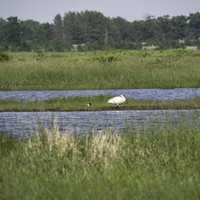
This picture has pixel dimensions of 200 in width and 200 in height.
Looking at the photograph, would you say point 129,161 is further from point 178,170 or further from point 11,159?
point 11,159

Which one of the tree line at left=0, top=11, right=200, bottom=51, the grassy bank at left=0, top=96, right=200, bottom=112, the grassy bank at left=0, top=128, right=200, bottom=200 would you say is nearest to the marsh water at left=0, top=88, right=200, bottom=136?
the grassy bank at left=0, top=128, right=200, bottom=200

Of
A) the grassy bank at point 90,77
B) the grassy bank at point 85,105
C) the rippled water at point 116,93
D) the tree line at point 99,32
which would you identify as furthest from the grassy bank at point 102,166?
the tree line at point 99,32

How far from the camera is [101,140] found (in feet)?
31.9

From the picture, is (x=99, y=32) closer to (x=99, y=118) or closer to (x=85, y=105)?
(x=85, y=105)

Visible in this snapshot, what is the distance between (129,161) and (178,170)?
994 millimetres

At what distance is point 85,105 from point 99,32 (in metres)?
88.3

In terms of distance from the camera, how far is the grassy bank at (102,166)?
23.6 feet

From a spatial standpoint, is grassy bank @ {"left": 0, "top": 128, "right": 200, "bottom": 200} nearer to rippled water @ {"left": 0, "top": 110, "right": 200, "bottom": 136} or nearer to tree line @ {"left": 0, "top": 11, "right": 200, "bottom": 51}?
rippled water @ {"left": 0, "top": 110, "right": 200, "bottom": 136}

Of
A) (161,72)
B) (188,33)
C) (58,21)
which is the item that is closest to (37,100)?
(161,72)

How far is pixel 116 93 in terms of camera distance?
28.5 meters

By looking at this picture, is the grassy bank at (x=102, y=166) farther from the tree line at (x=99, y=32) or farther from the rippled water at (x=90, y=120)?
the tree line at (x=99, y=32)

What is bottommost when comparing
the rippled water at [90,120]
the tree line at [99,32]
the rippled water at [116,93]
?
the rippled water at [116,93]

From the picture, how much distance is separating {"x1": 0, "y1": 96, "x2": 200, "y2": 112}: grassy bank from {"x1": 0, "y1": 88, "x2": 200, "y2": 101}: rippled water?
74.2 inches

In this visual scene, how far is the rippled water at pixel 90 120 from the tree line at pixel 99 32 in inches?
2946
